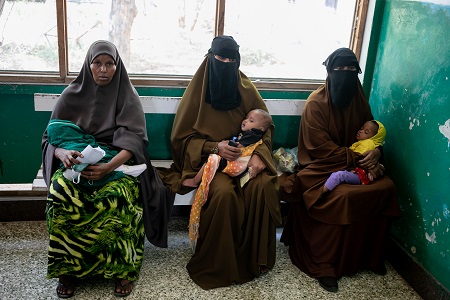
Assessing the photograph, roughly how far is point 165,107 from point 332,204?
1.40m

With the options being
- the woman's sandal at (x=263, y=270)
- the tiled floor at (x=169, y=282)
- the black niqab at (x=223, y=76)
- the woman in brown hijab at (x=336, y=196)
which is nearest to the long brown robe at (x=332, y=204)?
the woman in brown hijab at (x=336, y=196)

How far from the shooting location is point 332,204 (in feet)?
9.37

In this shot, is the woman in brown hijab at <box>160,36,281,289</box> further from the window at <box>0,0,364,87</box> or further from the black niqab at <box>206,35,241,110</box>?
the window at <box>0,0,364,87</box>

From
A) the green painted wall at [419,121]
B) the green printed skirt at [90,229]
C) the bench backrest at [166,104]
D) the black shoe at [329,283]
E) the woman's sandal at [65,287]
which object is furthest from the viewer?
the bench backrest at [166,104]

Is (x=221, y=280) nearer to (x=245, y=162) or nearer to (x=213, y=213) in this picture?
(x=213, y=213)

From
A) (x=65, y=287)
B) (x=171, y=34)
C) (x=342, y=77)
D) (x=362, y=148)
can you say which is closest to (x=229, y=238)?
(x=65, y=287)

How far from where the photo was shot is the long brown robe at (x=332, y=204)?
2.87 m

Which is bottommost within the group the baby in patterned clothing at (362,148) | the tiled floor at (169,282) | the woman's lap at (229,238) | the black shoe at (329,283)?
the tiled floor at (169,282)

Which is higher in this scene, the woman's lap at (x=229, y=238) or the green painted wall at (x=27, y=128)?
the green painted wall at (x=27, y=128)

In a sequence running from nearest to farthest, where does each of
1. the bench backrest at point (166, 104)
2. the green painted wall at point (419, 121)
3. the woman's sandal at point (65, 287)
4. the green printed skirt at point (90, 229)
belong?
the green printed skirt at point (90, 229)
the woman's sandal at point (65, 287)
the green painted wall at point (419, 121)
the bench backrest at point (166, 104)

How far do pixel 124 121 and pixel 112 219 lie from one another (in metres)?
0.64

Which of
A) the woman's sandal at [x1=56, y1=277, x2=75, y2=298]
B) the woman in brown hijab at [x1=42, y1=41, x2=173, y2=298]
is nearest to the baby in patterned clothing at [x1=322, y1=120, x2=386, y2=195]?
the woman in brown hijab at [x1=42, y1=41, x2=173, y2=298]

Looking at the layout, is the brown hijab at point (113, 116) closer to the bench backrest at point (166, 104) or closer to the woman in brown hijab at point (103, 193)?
the woman in brown hijab at point (103, 193)

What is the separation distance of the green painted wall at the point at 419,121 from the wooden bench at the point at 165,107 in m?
0.68
